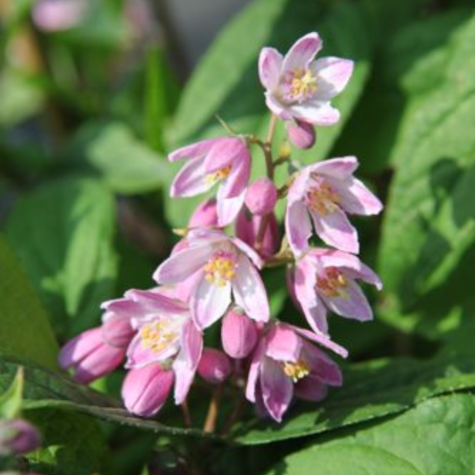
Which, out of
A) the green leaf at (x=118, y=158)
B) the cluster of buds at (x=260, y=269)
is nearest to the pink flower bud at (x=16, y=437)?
the cluster of buds at (x=260, y=269)

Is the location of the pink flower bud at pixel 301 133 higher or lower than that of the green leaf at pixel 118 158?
higher

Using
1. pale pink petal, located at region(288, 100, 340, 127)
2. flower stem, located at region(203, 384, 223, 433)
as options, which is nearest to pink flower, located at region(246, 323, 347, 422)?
flower stem, located at region(203, 384, 223, 433)

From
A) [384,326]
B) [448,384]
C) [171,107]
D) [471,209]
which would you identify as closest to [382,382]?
[448,384]

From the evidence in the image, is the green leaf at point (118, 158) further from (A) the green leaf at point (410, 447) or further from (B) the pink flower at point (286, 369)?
(A) the green leaf at point (410, 447)

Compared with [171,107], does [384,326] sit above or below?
below

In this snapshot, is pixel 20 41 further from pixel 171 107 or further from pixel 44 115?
pixel 171 107
